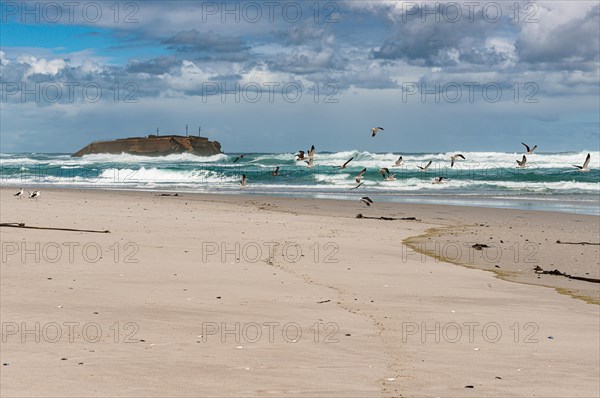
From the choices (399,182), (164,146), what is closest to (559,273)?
(399,182)

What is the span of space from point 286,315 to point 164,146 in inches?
4368

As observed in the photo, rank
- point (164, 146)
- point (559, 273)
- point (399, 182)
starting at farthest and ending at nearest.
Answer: point (164, 146) → point (399, 182) → point (559, 273)

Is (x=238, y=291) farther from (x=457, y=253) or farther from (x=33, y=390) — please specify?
(x=457, y=253)

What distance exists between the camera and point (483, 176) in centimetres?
5241

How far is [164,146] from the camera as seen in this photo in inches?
4587

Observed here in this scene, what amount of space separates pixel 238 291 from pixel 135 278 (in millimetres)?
1526

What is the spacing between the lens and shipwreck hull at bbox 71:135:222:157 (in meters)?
116

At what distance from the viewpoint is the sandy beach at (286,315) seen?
5664mm

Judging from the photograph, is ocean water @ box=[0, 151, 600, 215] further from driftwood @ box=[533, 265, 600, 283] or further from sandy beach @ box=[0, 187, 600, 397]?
Answer: sandy beach @ box=[0, 187, 600, 397]

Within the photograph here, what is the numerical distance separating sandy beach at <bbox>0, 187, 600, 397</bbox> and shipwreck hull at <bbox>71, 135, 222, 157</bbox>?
101m

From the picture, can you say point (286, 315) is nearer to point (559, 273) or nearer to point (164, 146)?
point (559, 273)

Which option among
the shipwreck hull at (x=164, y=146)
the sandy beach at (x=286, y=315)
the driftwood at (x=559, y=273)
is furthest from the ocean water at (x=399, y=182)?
the shipwreck hull at (x=164, y=146)

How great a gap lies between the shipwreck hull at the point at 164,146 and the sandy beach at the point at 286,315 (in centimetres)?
10124

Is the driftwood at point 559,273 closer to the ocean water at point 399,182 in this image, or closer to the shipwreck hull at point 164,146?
the ocean water at point 399,182
